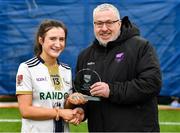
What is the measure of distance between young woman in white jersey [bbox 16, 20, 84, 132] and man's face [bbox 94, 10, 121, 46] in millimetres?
262

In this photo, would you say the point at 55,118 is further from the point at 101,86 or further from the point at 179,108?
the point at 179,108

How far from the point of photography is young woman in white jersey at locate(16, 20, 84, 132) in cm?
377

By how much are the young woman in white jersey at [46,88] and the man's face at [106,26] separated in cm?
26

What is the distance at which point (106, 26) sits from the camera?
3.85 m

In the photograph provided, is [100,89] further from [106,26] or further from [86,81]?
[106,26]

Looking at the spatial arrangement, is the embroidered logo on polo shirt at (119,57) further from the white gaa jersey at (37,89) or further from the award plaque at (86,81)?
the white gaa jersey at (37,89)

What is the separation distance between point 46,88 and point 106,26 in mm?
613

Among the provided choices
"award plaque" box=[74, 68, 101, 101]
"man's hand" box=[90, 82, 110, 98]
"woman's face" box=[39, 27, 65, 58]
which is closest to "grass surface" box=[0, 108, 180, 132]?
"award plaque" box=[74, 68, 101, 101]

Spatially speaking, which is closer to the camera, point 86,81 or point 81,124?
point 86,81

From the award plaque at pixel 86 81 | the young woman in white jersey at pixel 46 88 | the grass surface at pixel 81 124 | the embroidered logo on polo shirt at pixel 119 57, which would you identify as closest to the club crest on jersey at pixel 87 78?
Answer: the award plaque at pixel 86 81

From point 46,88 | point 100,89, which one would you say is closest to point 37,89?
point 46,88

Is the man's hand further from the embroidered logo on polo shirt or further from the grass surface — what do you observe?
the grass surface

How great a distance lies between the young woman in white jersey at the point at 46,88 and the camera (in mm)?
3771

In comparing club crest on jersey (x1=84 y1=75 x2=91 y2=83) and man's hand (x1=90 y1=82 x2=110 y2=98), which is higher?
club crest on jersey (x1=84 y1=75 x2=91 y2=83)
